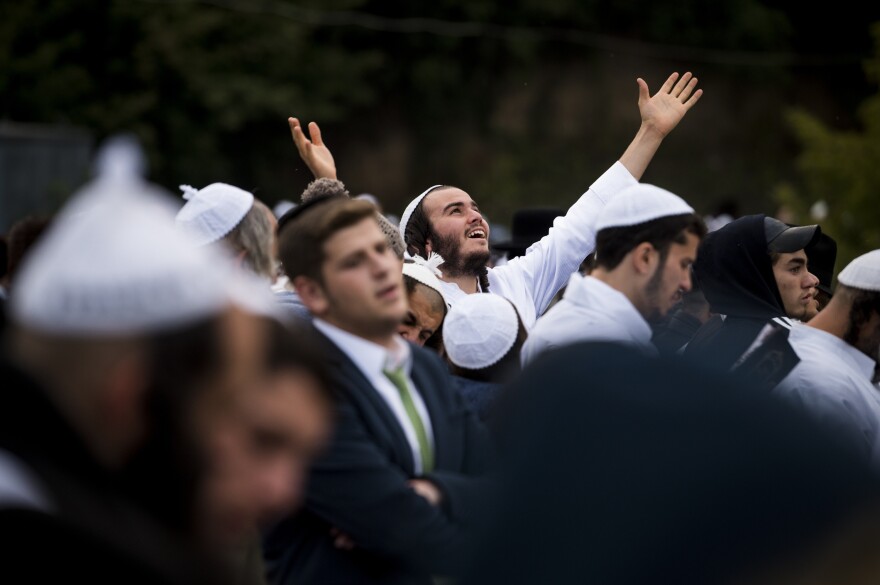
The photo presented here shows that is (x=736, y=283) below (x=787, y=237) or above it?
below

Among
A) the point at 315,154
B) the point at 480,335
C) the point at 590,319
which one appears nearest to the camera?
the point at 590,319

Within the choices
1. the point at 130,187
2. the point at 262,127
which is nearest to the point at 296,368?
the point at 130,187

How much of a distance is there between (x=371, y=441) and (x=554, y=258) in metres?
2.22

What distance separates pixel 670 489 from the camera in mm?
1489

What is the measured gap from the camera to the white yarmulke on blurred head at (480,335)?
164 inches

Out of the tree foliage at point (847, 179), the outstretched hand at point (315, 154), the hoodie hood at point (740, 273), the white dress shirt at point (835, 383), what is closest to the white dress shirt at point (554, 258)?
the hoodie hood at point (740, 273)

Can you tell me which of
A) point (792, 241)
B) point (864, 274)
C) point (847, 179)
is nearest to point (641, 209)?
point (864, 274)

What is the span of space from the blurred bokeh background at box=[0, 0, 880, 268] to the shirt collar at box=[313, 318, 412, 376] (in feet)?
74.3

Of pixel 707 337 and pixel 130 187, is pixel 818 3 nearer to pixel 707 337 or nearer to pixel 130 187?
pixel 707 337

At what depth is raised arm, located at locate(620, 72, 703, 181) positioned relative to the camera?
17.1 feet

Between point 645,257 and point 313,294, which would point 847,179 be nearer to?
point 645,257

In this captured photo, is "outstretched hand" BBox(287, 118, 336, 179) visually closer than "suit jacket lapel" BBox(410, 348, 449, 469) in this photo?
No

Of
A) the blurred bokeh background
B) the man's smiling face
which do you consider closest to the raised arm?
the man's smiling face

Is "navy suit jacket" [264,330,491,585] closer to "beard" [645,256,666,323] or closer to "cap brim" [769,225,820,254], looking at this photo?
"beard" [645,256,666,323]
